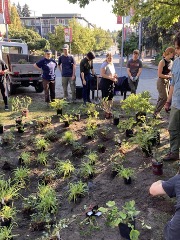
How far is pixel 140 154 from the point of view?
4.66m

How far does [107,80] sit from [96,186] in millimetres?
3407

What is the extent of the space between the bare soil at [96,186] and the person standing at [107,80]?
0.63 meters

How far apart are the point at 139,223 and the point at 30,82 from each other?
7.90 meters

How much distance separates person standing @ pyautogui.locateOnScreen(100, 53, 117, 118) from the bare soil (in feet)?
2.06

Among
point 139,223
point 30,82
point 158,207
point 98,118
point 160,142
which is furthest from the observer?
point 30,82

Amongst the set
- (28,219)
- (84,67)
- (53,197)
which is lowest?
(28,219)

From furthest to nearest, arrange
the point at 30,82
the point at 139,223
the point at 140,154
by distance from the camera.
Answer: the point at 30,82, the point at 140,154, the point at 139,223

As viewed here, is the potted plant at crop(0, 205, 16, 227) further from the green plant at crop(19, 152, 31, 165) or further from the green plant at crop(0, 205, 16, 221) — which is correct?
the green plant at crop(19, 152, 31, 165)

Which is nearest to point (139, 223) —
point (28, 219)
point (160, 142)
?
point (28, 219)

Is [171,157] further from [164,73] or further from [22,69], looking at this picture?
[22,69]

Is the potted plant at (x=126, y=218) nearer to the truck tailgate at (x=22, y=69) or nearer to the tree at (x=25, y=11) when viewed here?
the truck tailgate at (x=22, y=69)

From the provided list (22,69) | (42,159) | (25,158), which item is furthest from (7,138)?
(22,69)

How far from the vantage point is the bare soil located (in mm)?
2859

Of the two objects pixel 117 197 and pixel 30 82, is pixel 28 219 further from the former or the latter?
pixel 30 82
